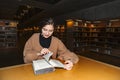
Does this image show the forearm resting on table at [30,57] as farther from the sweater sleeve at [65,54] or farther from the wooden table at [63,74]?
the sweater sleeve at [65,54]

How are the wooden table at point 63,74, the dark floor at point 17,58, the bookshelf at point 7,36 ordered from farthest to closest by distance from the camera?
1. the bookshelf at point 7,36
2. the dark floor at point 17,58
3. the wooden table at point 63,74

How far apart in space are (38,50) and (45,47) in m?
0.11

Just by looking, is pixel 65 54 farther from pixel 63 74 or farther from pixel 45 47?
pixel 63 74

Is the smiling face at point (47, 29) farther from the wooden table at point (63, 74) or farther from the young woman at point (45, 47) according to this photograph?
the wooden table at point (63, 74)

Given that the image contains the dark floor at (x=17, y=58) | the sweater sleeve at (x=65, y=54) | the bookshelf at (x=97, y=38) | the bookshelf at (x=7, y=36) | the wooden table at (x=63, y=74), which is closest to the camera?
the wooden table at (x=63, y=74)

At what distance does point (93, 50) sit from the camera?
740 centimetres

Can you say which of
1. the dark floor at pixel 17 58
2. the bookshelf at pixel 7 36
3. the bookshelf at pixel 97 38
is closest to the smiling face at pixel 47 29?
the dark floor at pixel 17 58

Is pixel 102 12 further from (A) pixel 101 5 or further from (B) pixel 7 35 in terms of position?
(B) pixel 7 35

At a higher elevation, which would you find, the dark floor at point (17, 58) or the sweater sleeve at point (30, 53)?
the sweater sleeve at point (30, 53)

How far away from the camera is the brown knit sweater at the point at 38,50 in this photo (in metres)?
1.54

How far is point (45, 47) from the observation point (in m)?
1.66

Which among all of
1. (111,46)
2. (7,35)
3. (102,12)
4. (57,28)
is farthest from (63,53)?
(57,28)

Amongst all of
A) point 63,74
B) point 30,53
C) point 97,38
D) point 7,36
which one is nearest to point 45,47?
point 30,53

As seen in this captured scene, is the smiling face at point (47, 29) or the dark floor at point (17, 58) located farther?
the dark floor at point (17, 58)
